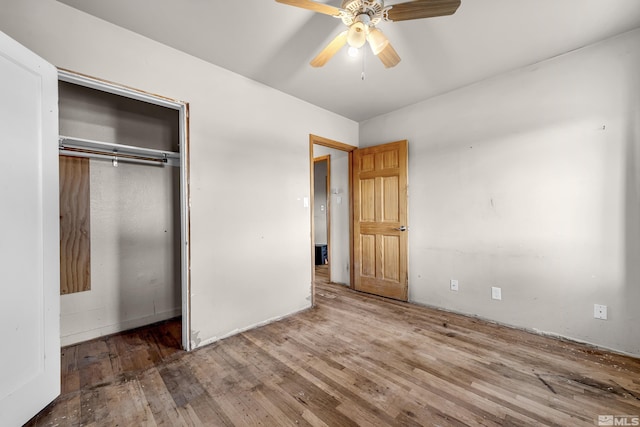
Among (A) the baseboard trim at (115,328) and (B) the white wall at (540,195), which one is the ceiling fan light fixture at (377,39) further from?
(A) the baseboard trim at (115,328)

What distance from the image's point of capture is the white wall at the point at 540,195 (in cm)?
213

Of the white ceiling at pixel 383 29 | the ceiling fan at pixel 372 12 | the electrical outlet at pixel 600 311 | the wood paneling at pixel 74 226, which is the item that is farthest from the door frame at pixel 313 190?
the electrical outlet at pixel 600 311

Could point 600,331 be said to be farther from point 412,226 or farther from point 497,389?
point 412,226

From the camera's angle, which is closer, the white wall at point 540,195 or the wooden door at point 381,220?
the white wall at point 540,195

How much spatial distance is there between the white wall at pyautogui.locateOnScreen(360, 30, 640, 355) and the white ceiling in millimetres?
318

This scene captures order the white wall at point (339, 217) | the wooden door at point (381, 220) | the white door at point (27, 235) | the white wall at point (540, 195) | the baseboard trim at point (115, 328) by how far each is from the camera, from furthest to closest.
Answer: the white wall at point (339, 217)
the wooden door at point (381, 220)
the baseboard trim at point (115, 328)
the white wall at point (540, 195)
the white door at point (27, 235)

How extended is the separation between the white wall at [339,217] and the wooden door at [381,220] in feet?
0.91

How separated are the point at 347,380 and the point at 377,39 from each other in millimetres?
2314

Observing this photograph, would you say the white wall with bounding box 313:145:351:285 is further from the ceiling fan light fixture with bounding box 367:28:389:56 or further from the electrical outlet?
the electrical outlet

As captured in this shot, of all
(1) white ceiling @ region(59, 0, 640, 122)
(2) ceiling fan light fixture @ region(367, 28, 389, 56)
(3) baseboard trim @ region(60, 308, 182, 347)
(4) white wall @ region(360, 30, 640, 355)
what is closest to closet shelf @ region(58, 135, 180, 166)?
(1) white ceiling @ region(59, 0, 640, 122)

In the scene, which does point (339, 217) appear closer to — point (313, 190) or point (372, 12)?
point (313, 190)

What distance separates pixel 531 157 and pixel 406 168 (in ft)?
4.15

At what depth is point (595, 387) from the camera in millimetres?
1720

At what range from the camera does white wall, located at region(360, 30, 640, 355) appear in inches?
84.0
